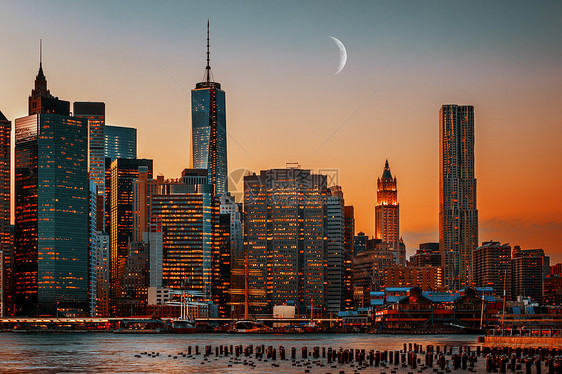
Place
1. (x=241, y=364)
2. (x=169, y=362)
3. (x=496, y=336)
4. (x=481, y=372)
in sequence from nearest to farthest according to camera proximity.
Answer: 1. (x=481, y=372)
2. (x=241, y=364)
3. (x=169, y=362)
4. (x=496, y=336)

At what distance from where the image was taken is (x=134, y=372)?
127500 mm

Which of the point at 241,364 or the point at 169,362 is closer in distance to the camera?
the point at 241,364

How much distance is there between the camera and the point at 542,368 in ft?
383

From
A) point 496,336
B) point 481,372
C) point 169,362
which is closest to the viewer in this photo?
point 481,372

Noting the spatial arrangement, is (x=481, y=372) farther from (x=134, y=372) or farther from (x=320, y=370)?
(x=134, y=372)

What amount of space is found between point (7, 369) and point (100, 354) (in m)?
40.4

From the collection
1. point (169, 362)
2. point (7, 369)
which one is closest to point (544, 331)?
point (169, 362)

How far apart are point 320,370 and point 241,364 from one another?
16.5m

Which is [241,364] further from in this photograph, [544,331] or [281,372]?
[544,331]

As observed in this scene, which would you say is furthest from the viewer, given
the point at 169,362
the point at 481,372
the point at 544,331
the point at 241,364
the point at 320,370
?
the point at 544,331

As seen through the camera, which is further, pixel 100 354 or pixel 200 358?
pixel 100 354

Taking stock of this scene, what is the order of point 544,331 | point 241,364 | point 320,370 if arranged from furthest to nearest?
point 544,331 → point 241,364 → point 320,370

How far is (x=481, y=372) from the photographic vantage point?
11556 cm

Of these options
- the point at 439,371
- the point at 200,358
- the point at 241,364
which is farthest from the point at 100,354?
the point at 439,371
